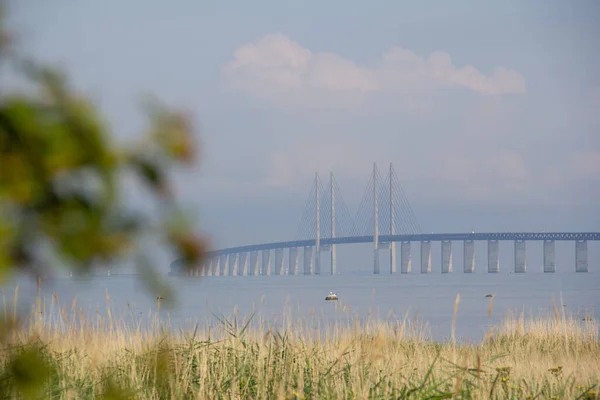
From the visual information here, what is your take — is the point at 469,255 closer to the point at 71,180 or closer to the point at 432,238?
the point at 432,238

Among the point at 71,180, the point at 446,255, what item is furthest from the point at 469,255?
the point at 71,180

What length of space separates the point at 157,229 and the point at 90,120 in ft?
0.39

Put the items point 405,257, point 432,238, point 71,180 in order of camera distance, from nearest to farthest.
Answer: point 71,180
point 432,238
point 405,257

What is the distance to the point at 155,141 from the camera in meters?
0.75

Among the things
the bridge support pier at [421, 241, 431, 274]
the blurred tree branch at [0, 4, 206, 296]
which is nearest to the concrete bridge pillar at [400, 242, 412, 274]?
the bridge support pier at [421, 241, 431, 274]

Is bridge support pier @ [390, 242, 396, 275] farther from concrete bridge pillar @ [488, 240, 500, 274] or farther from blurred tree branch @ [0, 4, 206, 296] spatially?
blurred tree branch @ [0, 4, 206, 296]

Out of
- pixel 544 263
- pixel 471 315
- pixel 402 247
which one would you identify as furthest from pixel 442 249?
pixel 471 315

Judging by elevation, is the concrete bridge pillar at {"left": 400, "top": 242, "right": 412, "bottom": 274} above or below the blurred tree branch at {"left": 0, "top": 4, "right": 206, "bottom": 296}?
below

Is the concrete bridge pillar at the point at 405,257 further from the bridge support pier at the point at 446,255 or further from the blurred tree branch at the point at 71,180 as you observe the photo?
the blurred tree branch at the point at 71,180

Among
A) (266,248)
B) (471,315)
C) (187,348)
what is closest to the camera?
(187,348)

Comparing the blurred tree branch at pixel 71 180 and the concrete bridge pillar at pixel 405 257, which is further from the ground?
the blurred tree branch at pixel 71 180

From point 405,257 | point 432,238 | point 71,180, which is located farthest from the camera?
point 405,257

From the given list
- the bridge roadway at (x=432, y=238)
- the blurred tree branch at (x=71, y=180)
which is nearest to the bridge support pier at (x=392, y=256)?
the bridge roadway at (x=432, y=238)

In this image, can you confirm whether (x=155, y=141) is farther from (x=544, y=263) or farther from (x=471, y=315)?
(x=544, y=263)
